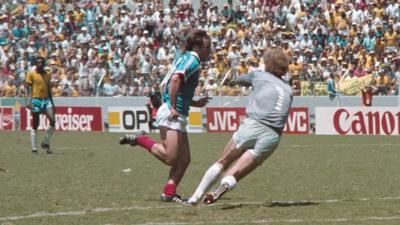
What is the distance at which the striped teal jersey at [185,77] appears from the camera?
12.0 metres

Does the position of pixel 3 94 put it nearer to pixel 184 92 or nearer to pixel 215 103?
pixel 215 103

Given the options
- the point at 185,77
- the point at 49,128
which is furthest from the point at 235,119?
the point at 185,77

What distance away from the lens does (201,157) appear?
830 inches

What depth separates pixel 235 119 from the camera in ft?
107

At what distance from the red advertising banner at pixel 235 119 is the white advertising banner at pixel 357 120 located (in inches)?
17.7

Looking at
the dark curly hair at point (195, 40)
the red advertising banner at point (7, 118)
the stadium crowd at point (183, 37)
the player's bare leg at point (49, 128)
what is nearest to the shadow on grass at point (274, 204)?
the dark curly hair at point (195, 40)

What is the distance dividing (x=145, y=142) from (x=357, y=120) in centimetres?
1824

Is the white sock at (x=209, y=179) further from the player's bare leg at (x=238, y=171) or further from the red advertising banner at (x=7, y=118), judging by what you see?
the red advertising banner at (x=7, y=118)

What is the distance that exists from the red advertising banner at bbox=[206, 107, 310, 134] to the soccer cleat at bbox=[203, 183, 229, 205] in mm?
19800

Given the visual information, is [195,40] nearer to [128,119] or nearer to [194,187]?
[194,187]

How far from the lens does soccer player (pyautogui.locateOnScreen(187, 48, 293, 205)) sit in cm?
1132

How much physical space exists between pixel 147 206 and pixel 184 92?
1419mm

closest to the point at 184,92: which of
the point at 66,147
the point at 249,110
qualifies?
the point at 249,110

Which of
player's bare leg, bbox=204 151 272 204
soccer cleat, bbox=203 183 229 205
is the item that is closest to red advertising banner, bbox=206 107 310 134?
player's bare leg, bbox=204 151 272 204
